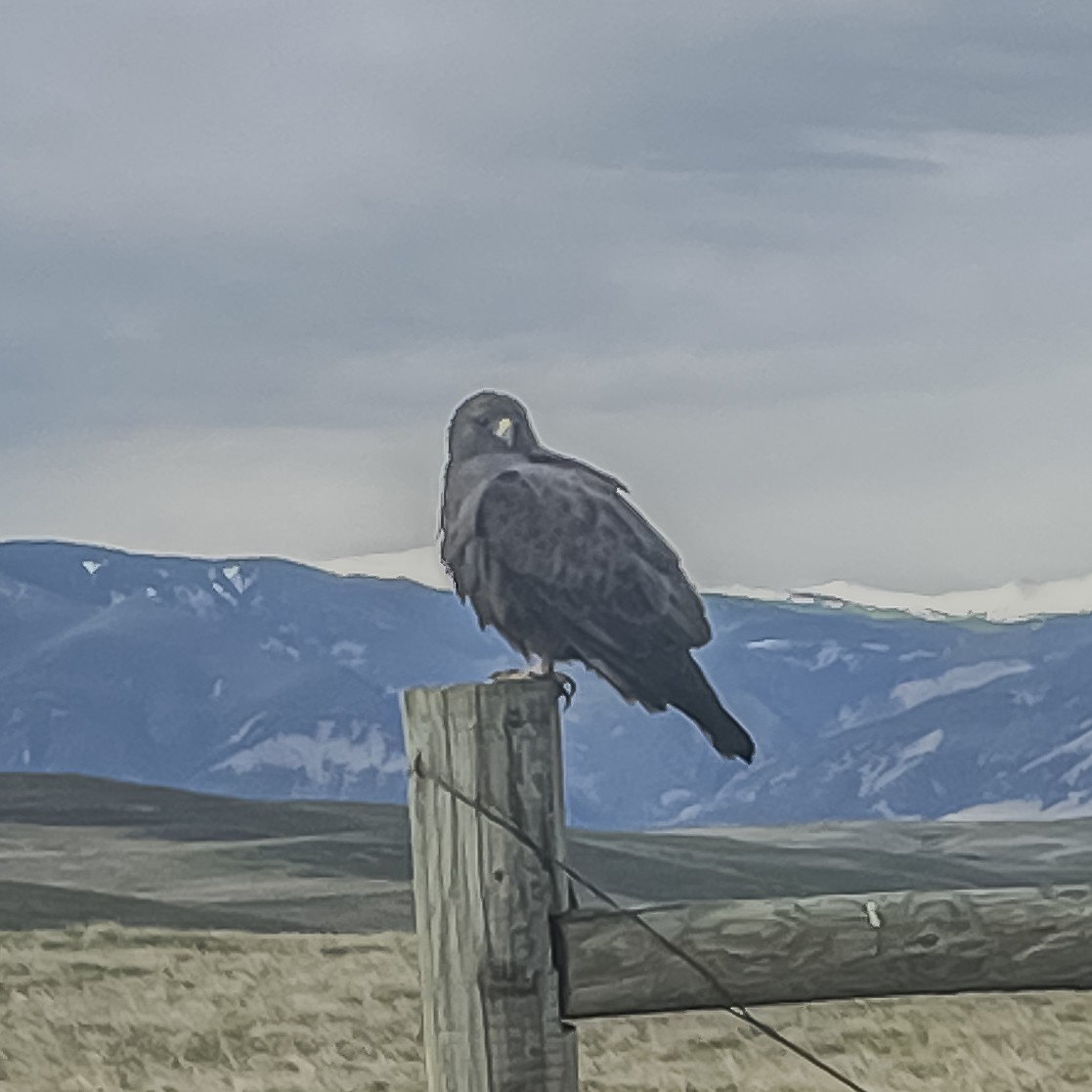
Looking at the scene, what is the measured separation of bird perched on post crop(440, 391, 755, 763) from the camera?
2453mm

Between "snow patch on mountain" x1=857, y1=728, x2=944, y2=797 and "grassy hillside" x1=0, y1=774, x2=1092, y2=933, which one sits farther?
"snow patch on mountain" x1=857, y1=728, x2=944, y2=797

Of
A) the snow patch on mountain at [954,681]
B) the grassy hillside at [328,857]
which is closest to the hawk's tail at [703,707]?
the grassy hillside at [328,857]

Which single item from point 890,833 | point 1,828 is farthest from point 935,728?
point 1,828

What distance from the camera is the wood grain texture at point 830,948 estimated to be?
51.3 inches

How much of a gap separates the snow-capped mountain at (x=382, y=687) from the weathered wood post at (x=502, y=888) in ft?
11.7

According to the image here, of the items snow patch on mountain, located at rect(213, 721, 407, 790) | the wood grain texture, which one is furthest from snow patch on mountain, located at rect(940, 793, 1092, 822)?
the wood grain texture

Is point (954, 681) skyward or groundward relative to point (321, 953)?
skyward

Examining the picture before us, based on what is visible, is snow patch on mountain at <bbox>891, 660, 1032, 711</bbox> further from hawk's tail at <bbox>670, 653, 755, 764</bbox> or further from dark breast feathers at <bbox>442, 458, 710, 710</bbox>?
hawk's tail at <bbox>670, 653, 755, 764</bbox>

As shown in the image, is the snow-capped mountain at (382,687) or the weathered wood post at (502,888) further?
the snow-capped mountain at (382,687)

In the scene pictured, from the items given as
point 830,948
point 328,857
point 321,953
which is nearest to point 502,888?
point 830,948

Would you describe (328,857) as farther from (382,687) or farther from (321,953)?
(321,953)

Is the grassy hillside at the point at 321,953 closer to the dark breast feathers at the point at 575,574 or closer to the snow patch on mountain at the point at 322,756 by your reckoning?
the snow patch on mountain at the point at 322,756

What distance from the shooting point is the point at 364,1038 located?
3.74 meters

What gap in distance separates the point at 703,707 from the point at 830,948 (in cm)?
107
